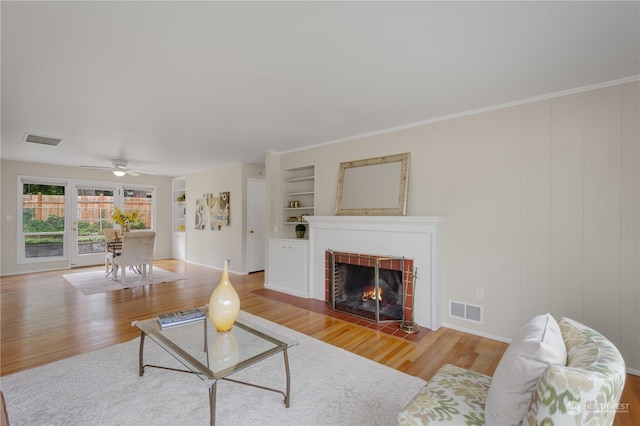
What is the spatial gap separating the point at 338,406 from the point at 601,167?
2902 mm

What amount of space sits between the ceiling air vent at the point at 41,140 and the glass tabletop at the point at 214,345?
12.3ft

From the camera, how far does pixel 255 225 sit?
6.55 m

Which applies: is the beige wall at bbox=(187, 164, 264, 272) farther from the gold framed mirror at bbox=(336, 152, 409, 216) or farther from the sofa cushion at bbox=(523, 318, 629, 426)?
the sofa cushion at bbox=(523, 318, 629, 426)

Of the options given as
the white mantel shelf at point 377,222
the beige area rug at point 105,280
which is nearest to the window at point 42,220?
the beige area rug at point 105,280

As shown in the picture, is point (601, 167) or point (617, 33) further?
point (601, 167)

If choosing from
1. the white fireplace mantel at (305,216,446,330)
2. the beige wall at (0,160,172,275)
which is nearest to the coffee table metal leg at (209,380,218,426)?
the white fireplace mantel at (305,216,446,330)

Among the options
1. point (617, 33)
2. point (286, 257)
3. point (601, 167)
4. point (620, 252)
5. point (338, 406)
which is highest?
point (617, 33)

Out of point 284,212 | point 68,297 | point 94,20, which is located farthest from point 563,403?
point 68,297

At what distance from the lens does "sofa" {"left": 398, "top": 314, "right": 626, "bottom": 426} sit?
926 millimetres

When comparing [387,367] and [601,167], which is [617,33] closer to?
[601,167]

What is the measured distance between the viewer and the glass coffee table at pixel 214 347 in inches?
66.0

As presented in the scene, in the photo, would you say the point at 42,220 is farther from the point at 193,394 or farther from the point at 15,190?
the point at 193,394

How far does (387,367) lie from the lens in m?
2.45

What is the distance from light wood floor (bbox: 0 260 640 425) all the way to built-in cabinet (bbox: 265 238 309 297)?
0.45m
